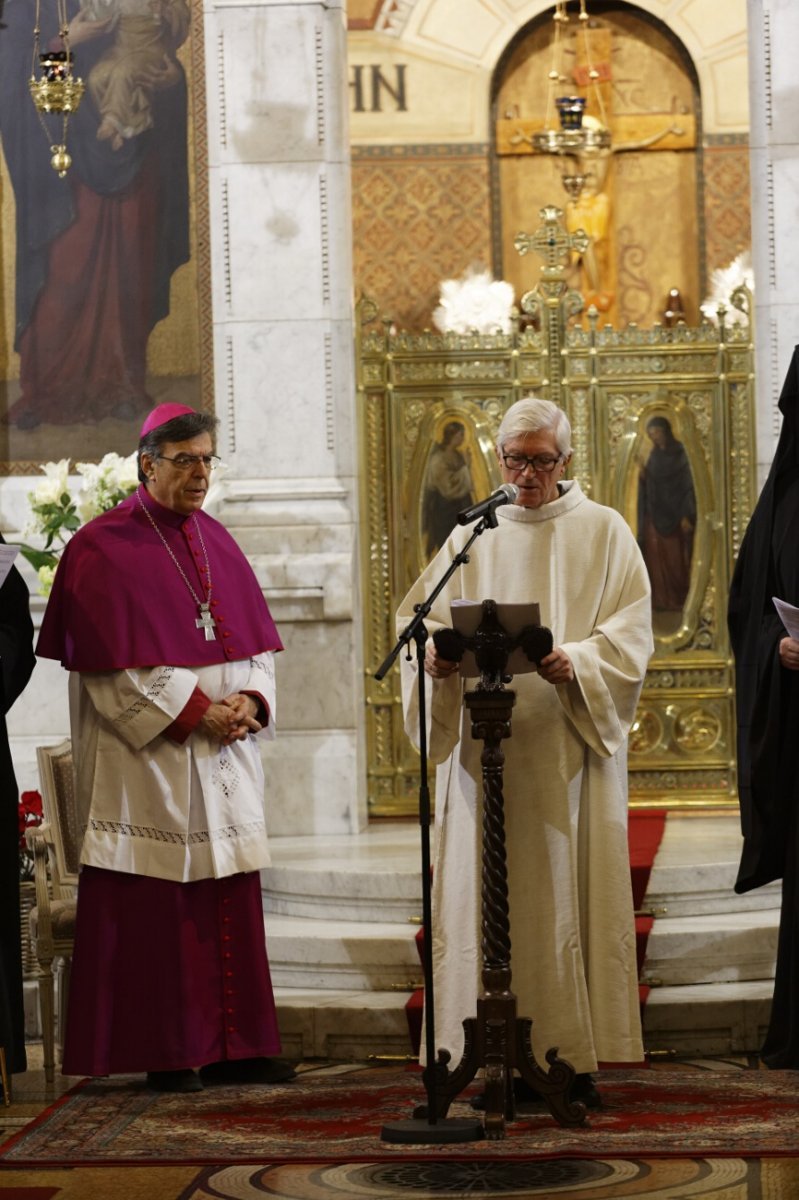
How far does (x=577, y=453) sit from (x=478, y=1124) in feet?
16.6

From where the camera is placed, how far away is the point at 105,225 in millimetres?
9594

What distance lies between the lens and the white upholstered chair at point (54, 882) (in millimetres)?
6879

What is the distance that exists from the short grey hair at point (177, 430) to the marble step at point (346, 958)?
6.63ft

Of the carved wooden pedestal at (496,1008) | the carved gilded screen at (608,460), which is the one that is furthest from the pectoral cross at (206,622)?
the carved gilded screen at (608,460)

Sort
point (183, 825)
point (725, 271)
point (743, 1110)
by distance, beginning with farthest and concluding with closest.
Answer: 1. point (725, 271)
2. point (183, 825)
3. point (743, 1110)

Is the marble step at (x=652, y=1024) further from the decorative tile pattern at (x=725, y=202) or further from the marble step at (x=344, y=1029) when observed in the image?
the decorative tile pattern at (x=725, y=202)

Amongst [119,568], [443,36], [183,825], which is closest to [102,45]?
[119,568]

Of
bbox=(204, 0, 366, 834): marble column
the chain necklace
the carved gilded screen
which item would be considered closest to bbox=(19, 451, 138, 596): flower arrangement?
the chain necklace

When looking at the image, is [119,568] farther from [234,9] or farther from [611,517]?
[234,9]

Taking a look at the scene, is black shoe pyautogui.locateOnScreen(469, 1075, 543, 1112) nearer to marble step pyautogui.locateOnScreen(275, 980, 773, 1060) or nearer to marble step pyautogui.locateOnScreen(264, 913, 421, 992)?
marble step pyautogui.locateOnScreen(275, 980, 773, 1060)

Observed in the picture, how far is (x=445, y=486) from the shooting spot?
399 inches

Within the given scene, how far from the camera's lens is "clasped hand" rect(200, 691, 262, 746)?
658cm

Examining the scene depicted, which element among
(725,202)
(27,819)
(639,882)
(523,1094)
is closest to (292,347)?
(27,819)

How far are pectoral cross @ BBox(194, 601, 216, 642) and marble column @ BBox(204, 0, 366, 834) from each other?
251 centimetres
